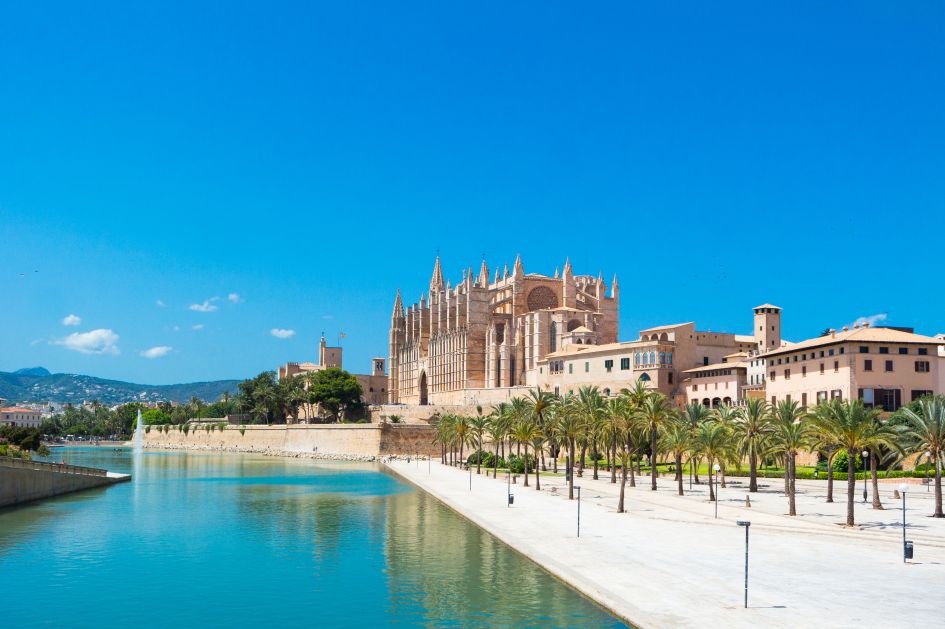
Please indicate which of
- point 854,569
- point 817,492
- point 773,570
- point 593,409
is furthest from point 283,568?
point 817,492

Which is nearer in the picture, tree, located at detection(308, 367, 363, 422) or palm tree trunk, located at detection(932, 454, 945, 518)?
palm tree trunk, located at detection(932, 454, 945, 518)

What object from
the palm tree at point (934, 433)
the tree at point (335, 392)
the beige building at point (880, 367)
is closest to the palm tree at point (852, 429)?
the palm tree at point (934, 433)

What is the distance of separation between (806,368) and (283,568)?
135 ft

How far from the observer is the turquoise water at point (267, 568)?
1994 centimetres

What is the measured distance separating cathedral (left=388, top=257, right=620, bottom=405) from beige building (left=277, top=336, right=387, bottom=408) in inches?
719

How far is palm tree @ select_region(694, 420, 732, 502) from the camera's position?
40.0 metres

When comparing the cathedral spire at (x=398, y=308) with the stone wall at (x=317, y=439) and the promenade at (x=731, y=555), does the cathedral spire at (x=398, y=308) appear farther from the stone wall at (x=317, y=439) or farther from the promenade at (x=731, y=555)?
the promenade at (x=731, y=555)

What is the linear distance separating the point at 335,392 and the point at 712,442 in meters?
80.4

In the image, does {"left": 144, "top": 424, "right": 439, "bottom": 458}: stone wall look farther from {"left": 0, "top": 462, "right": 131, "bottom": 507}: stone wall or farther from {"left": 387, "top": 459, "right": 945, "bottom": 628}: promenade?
{"left": 387, "top": 459, "right": 945, "bottom": 628}: promenade

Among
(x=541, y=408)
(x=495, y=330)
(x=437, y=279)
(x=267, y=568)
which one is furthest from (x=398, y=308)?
(x=267, y=568)

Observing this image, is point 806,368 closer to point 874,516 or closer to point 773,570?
point 874,516

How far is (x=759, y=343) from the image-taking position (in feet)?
274

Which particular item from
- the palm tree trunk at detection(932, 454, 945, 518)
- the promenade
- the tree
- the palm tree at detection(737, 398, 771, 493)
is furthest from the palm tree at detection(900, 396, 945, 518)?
the tree

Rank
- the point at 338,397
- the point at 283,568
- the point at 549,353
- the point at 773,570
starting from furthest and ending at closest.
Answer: the point at 338,397
the point at 549,353
the point at 283,568
the point at 773,570
